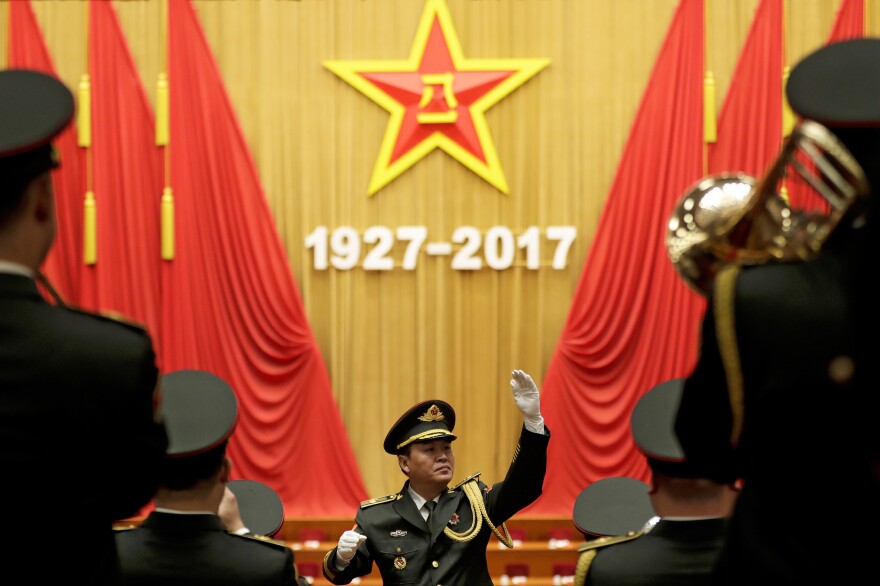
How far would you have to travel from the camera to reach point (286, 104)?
821 centimetres

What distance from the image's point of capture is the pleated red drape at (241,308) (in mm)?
7992

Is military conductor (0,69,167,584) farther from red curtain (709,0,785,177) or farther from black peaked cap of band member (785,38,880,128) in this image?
red curtain (709,0,785,177)

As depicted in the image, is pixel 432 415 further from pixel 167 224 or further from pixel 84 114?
pixel 84 114

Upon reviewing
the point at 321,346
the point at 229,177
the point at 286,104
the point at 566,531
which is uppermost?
the point at 286,104

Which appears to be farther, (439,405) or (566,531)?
(566,531)

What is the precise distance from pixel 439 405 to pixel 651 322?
3.43m

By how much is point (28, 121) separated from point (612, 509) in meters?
2.43

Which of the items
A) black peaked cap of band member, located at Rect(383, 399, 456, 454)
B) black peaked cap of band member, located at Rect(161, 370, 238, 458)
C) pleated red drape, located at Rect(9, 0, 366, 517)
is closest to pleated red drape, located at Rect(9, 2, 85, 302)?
pleated red drape, located at Rect(9, 0, 366, 517)

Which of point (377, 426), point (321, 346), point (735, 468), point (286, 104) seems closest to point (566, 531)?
point (377, 426)

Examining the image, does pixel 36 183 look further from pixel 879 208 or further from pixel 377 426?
pixel 377 426

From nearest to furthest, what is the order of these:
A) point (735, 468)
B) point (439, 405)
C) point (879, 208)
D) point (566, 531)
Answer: point (879, 208) < point (735, 468) < point (439, 405) < point (566, 531)

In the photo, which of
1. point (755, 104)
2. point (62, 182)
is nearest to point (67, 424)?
point (62, 182)

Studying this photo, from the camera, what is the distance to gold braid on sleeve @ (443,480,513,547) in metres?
4.43

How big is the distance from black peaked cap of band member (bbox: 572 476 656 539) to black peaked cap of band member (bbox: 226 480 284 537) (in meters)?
0.96
